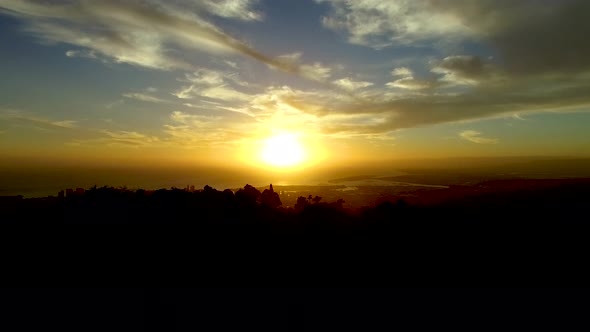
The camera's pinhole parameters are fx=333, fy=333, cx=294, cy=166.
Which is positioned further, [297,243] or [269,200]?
[269,200]

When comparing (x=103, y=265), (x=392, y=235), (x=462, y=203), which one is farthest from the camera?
(x=462, y=203)

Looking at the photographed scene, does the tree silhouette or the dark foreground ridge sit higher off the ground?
the tree silhouette

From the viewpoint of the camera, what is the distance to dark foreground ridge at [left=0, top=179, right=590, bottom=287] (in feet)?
40.2

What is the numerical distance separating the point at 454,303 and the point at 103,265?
41.9ft

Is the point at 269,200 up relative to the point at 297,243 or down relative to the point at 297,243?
up

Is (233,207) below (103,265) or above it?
above

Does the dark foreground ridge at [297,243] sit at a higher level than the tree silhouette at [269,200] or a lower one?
lower

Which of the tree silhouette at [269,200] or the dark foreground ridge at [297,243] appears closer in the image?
the dark foreground ridge at [297,243]

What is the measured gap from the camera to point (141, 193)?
1981cm


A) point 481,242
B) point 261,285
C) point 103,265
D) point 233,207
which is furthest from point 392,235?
point 103,265

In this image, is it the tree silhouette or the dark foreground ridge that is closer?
the dark foreground ridge

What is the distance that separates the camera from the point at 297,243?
14883mm

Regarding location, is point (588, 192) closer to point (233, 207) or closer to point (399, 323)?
point (399, 323)

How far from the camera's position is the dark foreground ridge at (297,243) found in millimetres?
12250
